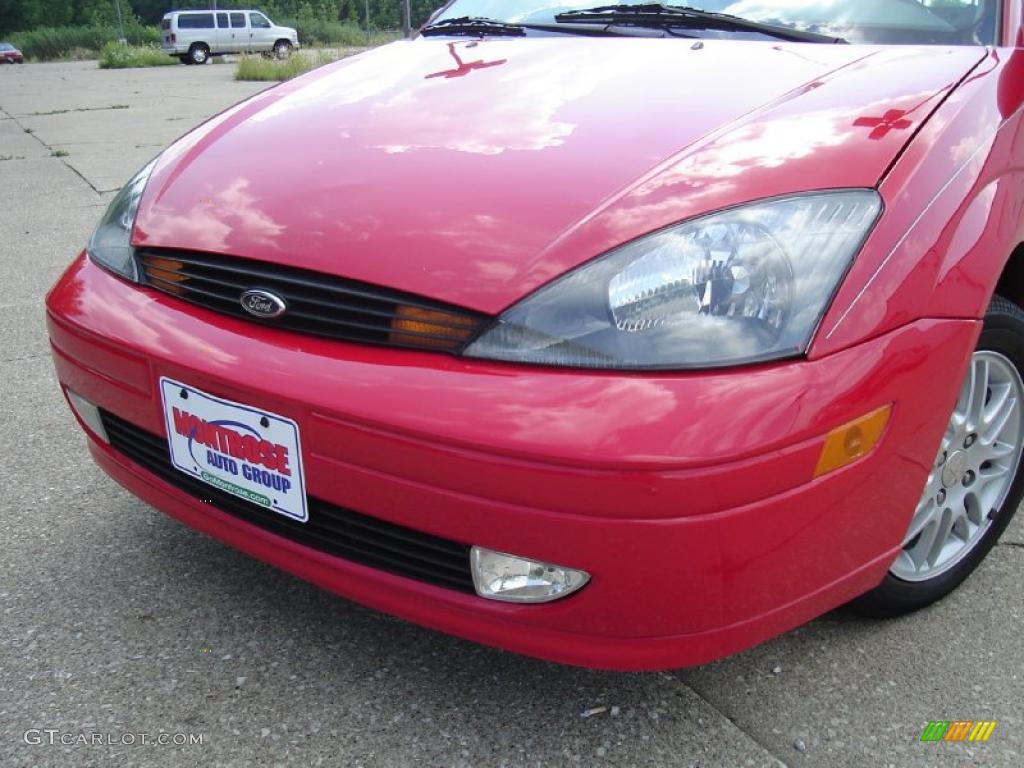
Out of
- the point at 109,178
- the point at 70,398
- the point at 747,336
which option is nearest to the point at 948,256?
the point at 747,336

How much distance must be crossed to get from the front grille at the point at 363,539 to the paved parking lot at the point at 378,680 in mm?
307

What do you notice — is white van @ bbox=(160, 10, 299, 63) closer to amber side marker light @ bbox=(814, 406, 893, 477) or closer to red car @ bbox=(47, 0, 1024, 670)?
red car @ bbox=(47, 0, 1024, 670)

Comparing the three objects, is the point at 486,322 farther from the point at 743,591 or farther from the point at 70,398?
the point at 70,398

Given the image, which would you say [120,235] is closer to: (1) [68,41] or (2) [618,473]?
(2) [618,473]

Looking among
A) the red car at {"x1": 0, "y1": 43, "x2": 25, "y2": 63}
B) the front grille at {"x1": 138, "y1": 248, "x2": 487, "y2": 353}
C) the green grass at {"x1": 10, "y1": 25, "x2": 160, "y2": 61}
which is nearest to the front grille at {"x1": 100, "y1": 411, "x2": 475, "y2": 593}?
the front grille at {"x1": 138, "y1": 248, "x2": 487, "y2": 353}

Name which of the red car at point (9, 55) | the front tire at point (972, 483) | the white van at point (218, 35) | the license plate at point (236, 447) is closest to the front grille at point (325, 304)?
the license plate at point (236, 447)

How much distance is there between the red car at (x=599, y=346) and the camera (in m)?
1.33

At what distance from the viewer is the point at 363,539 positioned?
5.08 ft

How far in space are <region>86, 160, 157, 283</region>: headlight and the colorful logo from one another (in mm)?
1640

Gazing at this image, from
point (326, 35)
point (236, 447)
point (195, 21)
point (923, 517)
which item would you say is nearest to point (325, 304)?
point (236, 447)

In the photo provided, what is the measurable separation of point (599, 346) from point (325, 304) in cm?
46

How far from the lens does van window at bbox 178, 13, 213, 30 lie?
1224 inches

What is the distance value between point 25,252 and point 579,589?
4480mm

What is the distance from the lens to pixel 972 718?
1670 mm
